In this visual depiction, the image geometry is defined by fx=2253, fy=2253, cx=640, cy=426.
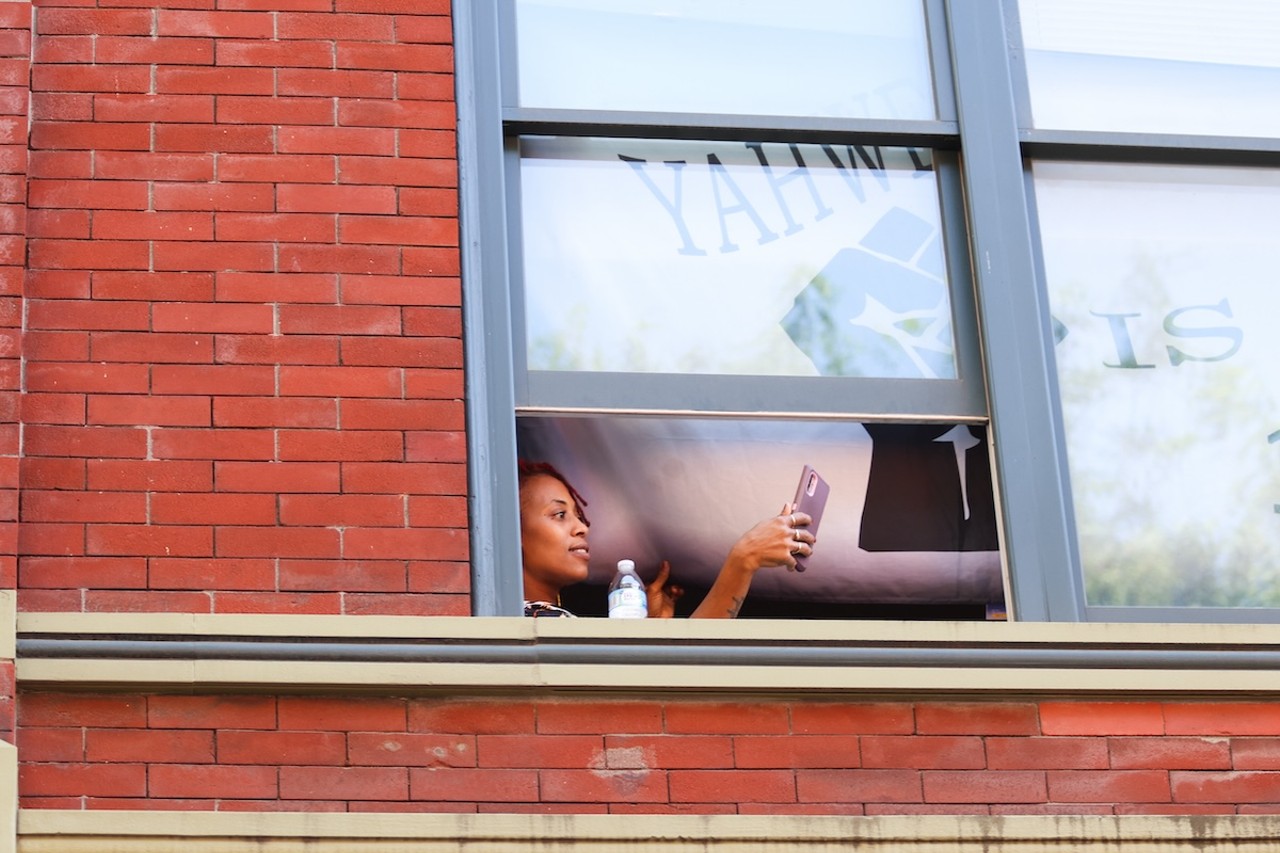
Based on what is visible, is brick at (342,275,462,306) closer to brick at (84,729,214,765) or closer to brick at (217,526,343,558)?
brick at (217,526,343,558)

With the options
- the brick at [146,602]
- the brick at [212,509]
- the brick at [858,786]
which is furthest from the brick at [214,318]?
the brick at [858,786]

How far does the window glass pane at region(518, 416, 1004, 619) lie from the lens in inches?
260

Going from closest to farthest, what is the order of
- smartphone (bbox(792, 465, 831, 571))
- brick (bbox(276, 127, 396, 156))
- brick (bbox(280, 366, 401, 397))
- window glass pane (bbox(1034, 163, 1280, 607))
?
brick (bbox(280, 366, 401, 397))
brick (bbox(276, 127, 396, 156))
window glass pane (bbox(1034, 163, 1280, 607))
smartphone (bbox(792, 465, 831, 571))

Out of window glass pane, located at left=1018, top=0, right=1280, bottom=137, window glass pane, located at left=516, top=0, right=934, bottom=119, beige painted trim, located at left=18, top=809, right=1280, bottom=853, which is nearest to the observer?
beige painted trim, located at left=18, top=809, right=1280, bottom=853

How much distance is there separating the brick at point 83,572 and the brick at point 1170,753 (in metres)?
2.53

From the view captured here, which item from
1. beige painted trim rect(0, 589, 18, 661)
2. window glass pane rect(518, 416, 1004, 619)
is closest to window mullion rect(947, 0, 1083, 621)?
window glass pane rect(518, 416, 1004, 619)

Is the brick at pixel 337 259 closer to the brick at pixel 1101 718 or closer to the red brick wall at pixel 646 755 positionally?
the red brick wall at pixel 646 755

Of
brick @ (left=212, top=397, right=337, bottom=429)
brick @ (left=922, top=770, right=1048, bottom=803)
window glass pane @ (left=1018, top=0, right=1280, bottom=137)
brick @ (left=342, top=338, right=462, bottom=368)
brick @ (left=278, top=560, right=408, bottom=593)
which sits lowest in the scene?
brick @ (left=922, top=770, right=1048, bottom=803)

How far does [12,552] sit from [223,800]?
81cm

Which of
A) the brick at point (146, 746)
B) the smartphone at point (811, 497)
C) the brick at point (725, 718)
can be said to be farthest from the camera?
the smartphone at point (811, 497)

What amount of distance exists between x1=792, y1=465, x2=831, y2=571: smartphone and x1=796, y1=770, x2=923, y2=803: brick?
3.00 ft

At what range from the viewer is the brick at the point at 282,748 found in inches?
217

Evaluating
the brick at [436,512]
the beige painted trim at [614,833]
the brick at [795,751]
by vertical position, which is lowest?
the beige painted trim at [614,833]

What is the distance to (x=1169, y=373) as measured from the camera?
6.59 metres
